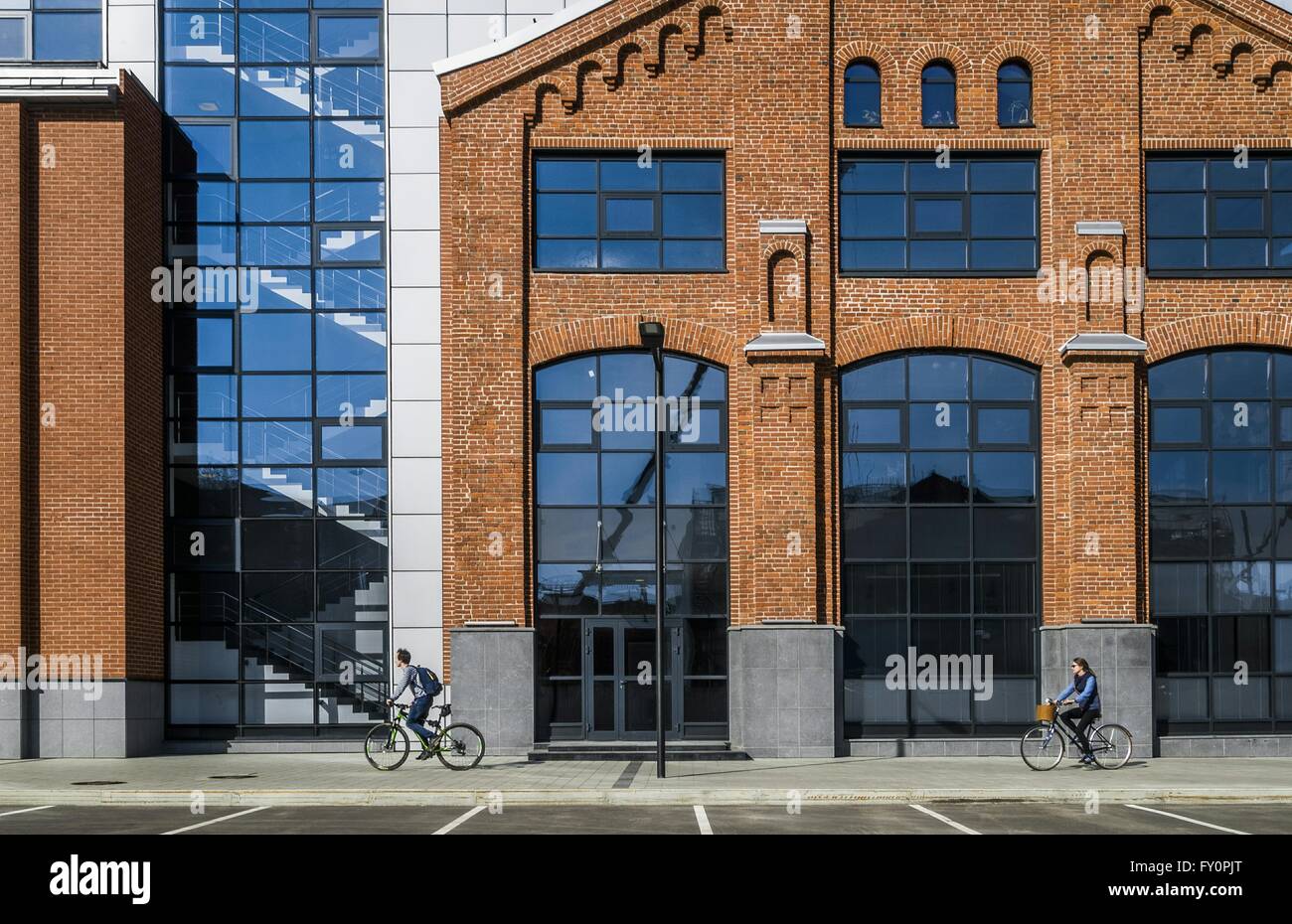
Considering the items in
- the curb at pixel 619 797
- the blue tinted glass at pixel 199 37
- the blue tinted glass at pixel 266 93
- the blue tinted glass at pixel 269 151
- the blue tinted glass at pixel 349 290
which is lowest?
the curb at pixel 619 797

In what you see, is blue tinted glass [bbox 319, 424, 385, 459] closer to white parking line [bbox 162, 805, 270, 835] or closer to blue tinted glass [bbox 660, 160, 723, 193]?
blue tinted glass [bbox 660, 160, 723, 193]

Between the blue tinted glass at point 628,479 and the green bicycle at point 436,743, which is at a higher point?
the blue tinted glass at point 628,479

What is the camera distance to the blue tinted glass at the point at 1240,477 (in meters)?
22.7

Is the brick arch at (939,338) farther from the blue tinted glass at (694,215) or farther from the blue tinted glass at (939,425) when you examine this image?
the blue tinted glass at (694,215)

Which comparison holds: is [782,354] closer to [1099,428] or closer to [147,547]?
[1099,428]

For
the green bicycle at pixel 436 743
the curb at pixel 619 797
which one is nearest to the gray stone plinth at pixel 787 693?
the green bicycle at pixel 436 743

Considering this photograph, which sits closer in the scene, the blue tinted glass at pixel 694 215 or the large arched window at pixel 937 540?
the large arched window at pixel 937 540

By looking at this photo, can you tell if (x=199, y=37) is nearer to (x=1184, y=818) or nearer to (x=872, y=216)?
(x=872, y=216)

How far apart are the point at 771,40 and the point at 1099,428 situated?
8.66 m

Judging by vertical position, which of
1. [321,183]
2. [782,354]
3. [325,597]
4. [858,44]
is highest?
[858,44]

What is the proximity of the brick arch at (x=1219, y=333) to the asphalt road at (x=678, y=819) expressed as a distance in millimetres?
9289

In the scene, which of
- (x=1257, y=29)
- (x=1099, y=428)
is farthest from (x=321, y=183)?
(x=1257, y=29)

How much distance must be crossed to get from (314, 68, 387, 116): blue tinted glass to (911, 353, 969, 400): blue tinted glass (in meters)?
11.1

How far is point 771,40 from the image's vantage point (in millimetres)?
22781
